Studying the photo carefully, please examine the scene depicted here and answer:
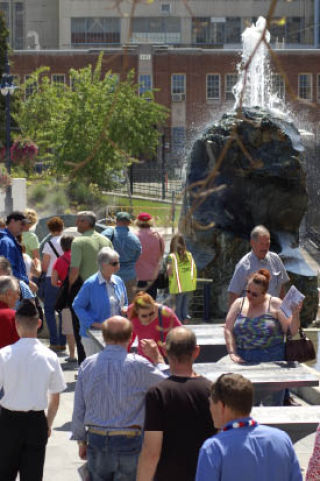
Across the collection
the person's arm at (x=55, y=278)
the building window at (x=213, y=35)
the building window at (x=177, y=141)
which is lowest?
the person's arm at (x=55, y=278)

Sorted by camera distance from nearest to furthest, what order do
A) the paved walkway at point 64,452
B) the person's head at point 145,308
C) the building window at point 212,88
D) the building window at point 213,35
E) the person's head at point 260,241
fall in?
the person's head at point 145,308 → the paved walkway at point 64,452 → the person's head at point 260,241 → the building window at point 212,88 → the building window at point 213,35

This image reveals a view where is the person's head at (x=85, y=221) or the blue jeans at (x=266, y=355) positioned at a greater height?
the person's head at (x=85, y=221)

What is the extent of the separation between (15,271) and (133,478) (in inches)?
173

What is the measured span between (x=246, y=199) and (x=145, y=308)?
8.31 m

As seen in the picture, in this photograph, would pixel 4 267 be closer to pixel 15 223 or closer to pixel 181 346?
pixel 15 223

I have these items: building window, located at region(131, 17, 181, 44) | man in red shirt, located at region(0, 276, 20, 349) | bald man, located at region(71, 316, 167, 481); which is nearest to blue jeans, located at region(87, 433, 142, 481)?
bald man, located at region(71, 316, 167, 481)

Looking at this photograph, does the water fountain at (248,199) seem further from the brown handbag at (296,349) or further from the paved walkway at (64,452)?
the brown handbag at (296,349)

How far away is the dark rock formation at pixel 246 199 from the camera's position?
49.0 ft

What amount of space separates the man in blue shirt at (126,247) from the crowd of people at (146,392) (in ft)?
4.71

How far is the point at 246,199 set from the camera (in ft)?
50.6

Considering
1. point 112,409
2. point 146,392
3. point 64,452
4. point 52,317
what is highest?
point 146,392

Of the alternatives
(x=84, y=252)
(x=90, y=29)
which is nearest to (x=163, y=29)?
(x=90, y=29)

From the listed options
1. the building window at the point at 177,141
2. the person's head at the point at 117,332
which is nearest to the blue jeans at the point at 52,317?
the person's head at the point at 117,332

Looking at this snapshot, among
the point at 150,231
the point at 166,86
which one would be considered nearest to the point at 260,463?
the point at 150,231
